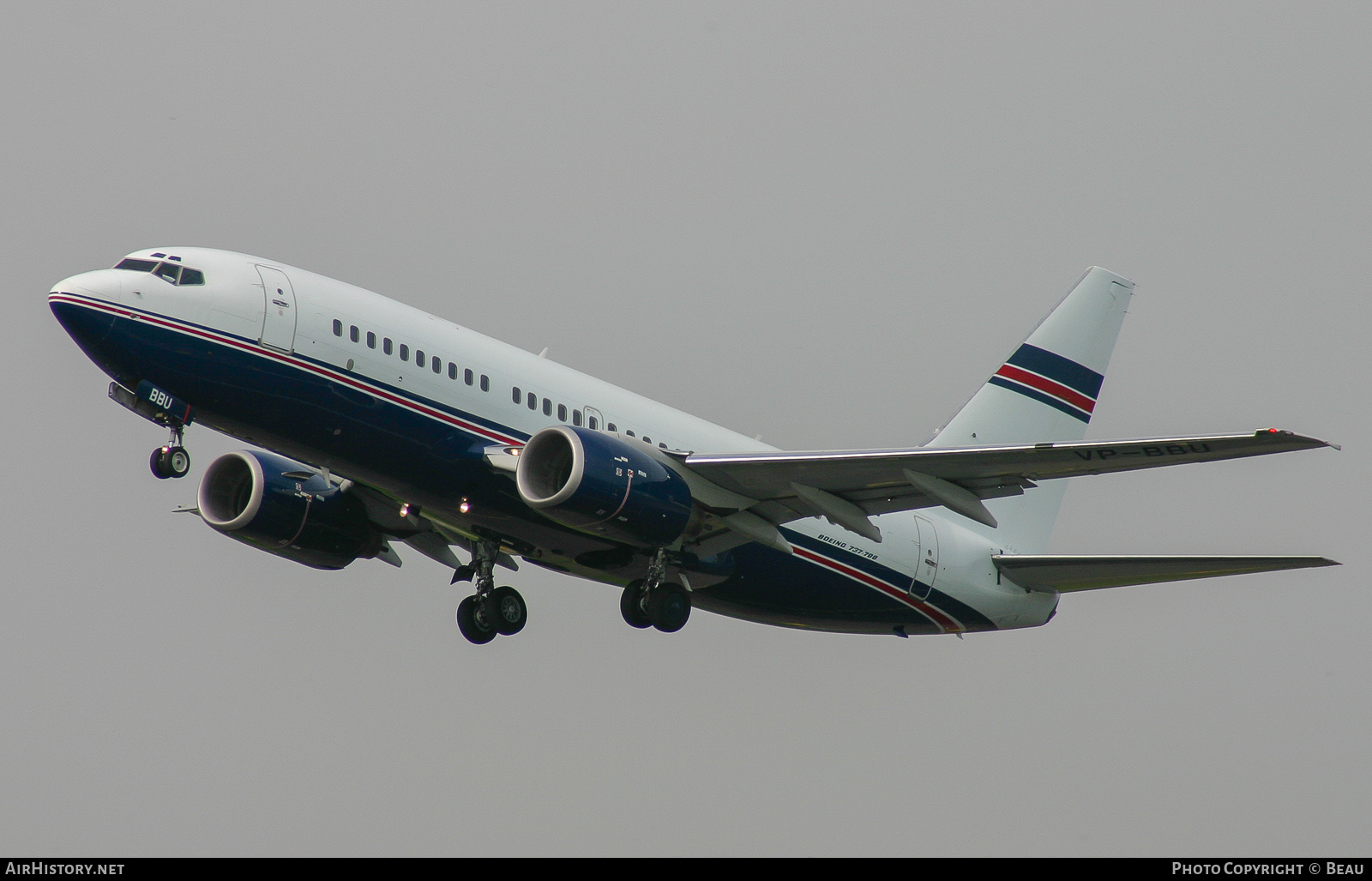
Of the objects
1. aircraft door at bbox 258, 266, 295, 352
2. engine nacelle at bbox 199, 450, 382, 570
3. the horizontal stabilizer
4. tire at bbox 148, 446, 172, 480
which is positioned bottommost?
tire at bbox 148, 446, 172, 480

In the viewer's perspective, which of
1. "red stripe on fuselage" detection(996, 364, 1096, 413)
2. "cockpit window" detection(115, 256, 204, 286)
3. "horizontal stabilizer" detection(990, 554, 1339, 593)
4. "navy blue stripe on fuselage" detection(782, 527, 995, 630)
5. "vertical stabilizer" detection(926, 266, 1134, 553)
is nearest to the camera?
"cockpit window" detection(115, 256, 204, 286)

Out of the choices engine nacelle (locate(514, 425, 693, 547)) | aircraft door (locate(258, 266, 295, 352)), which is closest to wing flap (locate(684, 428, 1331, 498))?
engine nacelle (locate(514, 425, 693, 547))

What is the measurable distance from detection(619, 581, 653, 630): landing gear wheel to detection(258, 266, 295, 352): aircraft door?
26.8 feet

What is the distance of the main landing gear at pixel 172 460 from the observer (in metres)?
24.4

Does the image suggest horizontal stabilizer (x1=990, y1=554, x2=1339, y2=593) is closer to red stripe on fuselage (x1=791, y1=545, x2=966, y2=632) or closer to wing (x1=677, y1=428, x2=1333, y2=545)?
red stripe on fuselage (x1=791, y1=545, x2=966, y2=632)

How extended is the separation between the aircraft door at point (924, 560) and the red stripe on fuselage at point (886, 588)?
8.5 inches

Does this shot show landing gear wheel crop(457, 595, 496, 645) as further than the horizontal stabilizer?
Yes

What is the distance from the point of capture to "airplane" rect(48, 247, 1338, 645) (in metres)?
24.8

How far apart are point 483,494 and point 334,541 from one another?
5384 millimetres

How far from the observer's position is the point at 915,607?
107ft

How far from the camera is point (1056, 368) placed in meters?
37.5

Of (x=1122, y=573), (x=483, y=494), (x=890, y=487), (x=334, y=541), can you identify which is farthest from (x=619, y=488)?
(x=1122, y=573)

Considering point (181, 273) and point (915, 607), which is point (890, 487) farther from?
point (181, 273)

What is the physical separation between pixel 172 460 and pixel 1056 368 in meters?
21.9
